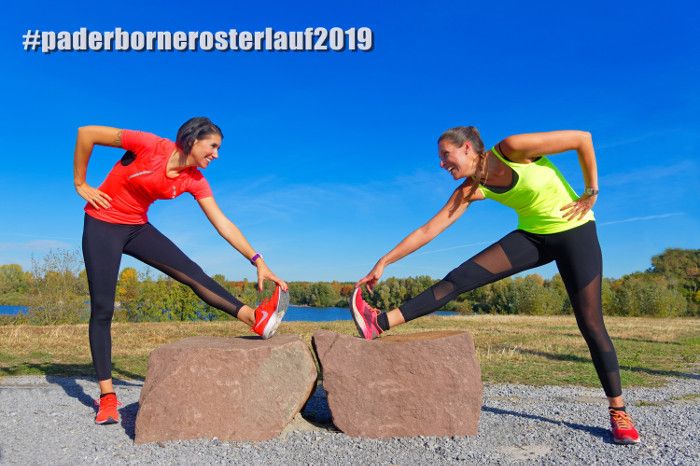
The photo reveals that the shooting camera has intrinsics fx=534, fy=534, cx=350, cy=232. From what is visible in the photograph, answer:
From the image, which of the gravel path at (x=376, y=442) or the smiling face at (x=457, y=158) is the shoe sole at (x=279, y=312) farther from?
the smiling face at (x=457, y=158)

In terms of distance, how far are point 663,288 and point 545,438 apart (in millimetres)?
38953

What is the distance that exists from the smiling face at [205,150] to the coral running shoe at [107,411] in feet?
7.60

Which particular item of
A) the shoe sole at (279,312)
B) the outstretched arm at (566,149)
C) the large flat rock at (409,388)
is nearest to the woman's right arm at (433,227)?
the outstretched arm at (566,149)

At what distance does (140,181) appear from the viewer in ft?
15.0

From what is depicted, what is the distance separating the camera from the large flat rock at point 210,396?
170 inches

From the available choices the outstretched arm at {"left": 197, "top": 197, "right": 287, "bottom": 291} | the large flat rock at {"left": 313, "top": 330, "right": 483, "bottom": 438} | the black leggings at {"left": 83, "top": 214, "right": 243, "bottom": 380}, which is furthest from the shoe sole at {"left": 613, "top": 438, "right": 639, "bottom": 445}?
the black leggings at {"left": 83, "top": 214, "right": 243, "bottom": 380}

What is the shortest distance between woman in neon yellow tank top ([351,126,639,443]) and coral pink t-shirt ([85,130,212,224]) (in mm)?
1816

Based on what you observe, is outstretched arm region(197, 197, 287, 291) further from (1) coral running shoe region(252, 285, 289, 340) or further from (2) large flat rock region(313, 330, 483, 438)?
(2) large flat rock region(313, 330, 483, 438)

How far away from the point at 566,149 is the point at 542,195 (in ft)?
1.31

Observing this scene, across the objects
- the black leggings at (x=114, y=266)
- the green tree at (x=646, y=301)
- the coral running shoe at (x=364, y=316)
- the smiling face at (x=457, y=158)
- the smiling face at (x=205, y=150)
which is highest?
the smiling face at (x=205, y=150)

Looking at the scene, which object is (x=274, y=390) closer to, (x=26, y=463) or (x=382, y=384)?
(x=382, y=384)

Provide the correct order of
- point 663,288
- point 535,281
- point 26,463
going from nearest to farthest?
point 26,463 < point 663,288 < point 535,281

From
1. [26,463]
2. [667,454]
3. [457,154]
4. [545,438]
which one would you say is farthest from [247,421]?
[667,454]

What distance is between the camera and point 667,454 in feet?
13.2
